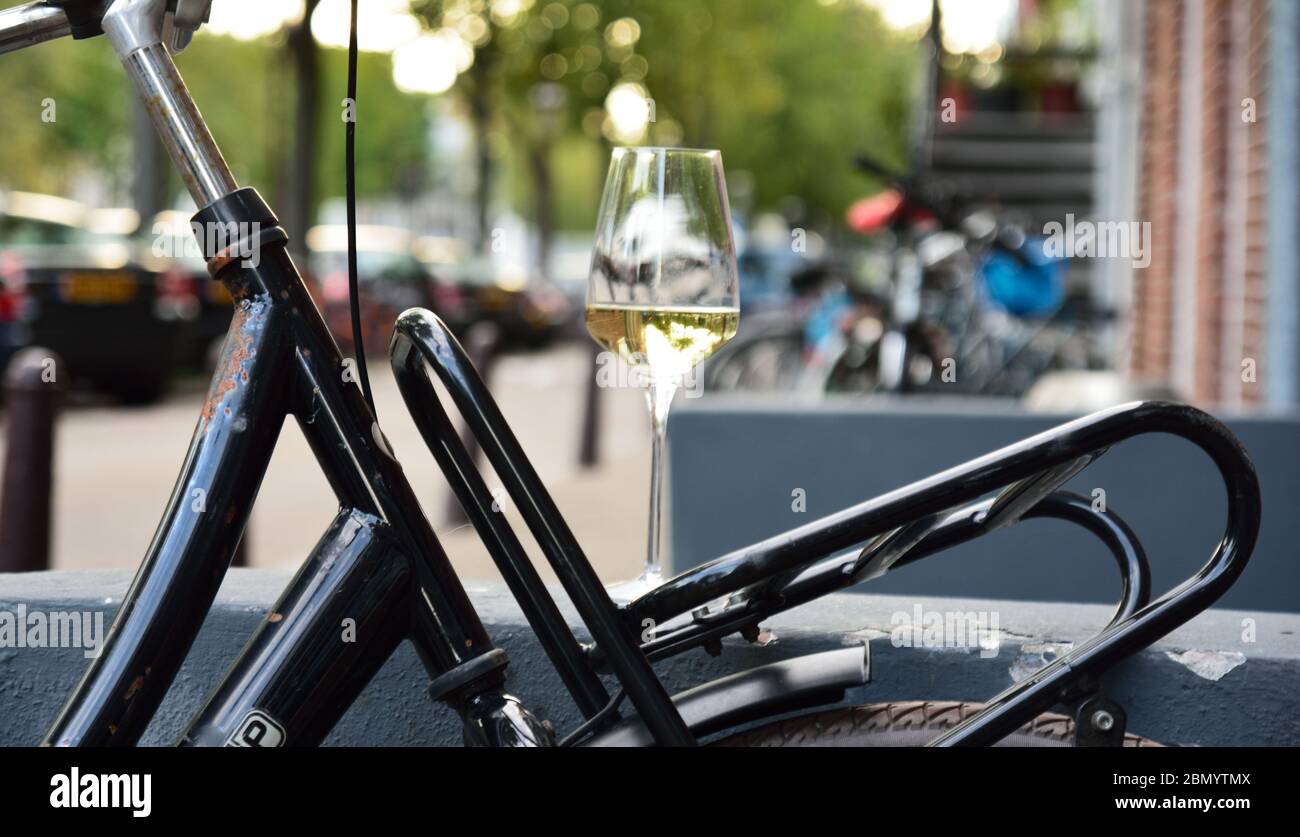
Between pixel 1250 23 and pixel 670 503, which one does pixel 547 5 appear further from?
pixel 670 503

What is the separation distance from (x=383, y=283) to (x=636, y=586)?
20.2 metres

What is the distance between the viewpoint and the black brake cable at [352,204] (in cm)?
146

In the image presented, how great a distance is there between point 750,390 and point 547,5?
581 inches

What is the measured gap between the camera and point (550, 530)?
1.41 metres

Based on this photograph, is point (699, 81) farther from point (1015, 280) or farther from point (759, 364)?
point (1015, 280)

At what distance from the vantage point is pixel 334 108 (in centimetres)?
3003

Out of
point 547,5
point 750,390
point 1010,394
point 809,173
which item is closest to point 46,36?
point 1010,394

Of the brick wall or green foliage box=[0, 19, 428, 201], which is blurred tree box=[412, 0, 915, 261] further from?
the brick wall

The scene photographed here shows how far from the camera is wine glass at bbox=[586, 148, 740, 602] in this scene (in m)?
1.75

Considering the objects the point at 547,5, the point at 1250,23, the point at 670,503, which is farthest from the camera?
the point at 547,5

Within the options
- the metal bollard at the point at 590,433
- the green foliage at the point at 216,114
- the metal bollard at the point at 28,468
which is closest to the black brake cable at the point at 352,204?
the metal bollard at the point at 28,468

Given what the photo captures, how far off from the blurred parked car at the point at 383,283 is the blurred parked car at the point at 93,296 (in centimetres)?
502

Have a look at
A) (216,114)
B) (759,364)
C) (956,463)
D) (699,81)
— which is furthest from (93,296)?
(216,114)

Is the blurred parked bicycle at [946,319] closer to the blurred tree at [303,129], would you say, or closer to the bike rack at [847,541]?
the bike rack at [847,541]
